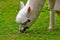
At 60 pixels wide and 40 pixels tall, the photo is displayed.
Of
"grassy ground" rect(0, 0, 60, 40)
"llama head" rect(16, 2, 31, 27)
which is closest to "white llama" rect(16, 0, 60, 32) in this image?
"llama head" rect(16, 2, 31, 27)

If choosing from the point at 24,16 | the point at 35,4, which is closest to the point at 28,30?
the point at 24,16

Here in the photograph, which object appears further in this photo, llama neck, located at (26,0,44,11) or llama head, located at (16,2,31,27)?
llama neck, located at (26,0,44,11)

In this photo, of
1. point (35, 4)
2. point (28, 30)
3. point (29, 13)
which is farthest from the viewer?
point (28, 30)

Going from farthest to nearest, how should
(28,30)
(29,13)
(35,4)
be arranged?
(28,30) < (35,4) < (29,13)

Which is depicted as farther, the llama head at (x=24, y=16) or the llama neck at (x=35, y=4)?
the llama neck at (x=35, y=4)

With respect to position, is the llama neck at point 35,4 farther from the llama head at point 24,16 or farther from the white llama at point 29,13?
the llama head at point 24,16

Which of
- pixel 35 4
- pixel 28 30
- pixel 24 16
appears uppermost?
pixel 35 4

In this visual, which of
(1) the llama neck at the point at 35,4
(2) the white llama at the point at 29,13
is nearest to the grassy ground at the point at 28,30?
(2) the white llama at the point at 29,13

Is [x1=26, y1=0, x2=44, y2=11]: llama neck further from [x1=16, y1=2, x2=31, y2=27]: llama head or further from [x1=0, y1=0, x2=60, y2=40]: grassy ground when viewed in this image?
[x1=0, y1=0, x2=60, y2=40]: grassy ground

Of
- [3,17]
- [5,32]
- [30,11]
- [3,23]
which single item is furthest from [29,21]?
[3,17]

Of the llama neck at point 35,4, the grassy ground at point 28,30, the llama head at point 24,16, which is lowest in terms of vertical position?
the grassy ground at point 28,30

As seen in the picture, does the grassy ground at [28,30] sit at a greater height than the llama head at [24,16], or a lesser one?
lesser

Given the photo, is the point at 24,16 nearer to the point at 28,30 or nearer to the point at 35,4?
the point at 35,4

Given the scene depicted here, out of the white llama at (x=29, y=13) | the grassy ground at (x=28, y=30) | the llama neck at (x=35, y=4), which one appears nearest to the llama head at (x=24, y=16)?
the white llama at (x=29, y=13)
